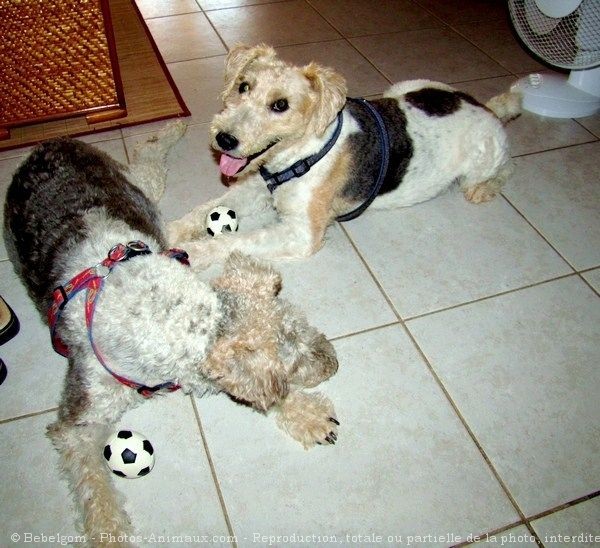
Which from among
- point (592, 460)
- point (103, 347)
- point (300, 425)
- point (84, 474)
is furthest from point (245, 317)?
point (592, 460)

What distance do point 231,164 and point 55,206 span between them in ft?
3.19

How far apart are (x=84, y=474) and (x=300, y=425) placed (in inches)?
38.8

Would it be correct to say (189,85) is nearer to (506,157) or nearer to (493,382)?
(506,157)

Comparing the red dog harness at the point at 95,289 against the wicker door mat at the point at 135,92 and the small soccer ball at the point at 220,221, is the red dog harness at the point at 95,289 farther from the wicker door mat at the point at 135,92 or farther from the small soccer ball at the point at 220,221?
the wicker door mat at the point at 135,92

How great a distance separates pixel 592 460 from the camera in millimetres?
2201

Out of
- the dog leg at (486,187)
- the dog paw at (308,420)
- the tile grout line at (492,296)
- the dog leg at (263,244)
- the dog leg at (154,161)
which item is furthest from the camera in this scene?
the dog leg at (486,187)

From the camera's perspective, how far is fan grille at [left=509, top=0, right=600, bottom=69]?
10.5 feet

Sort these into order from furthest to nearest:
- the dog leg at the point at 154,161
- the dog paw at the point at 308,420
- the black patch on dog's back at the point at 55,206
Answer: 1. the dog leg at the point at 154,161
2. the dog paw at the point at 308,420
3. the black patch on dog's back at the point at 55,206

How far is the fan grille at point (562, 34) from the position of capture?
10.5 ft

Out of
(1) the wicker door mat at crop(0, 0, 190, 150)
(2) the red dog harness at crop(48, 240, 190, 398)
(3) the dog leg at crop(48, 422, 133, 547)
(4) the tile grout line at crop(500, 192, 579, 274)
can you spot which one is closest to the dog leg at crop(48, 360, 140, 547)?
(3) the dog leg at crop(48, 422, 133, 547)

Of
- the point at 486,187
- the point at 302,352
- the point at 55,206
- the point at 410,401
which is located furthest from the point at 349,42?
the point at 302,352

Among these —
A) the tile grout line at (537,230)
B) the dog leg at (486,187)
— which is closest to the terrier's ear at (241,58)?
the dog leg at (486,187)

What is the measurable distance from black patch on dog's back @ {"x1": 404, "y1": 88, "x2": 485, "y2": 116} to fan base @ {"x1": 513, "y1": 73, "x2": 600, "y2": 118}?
142 centimetres

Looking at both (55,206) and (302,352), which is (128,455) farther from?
(55,206)
